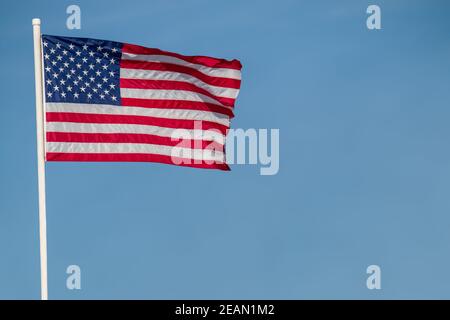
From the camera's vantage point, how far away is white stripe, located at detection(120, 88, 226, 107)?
139ft

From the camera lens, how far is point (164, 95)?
42.7 metres

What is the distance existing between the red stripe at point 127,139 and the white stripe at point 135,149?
0.09 m

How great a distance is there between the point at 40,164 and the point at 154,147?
12.4ft

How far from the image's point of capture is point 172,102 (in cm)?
4275

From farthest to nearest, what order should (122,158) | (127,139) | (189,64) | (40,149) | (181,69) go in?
(189,64) < (181,69) < (127,139) < (122,158) < (40,149)

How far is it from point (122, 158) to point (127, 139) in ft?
1.82

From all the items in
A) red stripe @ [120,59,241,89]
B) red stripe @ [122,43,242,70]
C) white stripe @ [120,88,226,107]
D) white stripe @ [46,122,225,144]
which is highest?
red stripe @ [122,43,242,70]

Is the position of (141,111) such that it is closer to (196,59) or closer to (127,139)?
(127,139)

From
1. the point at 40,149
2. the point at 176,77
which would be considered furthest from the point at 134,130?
the point at 40,149

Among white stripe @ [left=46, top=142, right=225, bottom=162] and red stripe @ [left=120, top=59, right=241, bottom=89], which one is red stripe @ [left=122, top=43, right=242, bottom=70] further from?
white stripe @ [left=46, top=142, right=225, bottom=162]

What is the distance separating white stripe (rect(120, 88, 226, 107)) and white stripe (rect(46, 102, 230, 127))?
1.15ft

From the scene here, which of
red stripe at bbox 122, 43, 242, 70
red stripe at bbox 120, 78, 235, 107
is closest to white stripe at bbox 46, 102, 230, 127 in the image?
red stripe at bbox 120, 78, 235, 107
